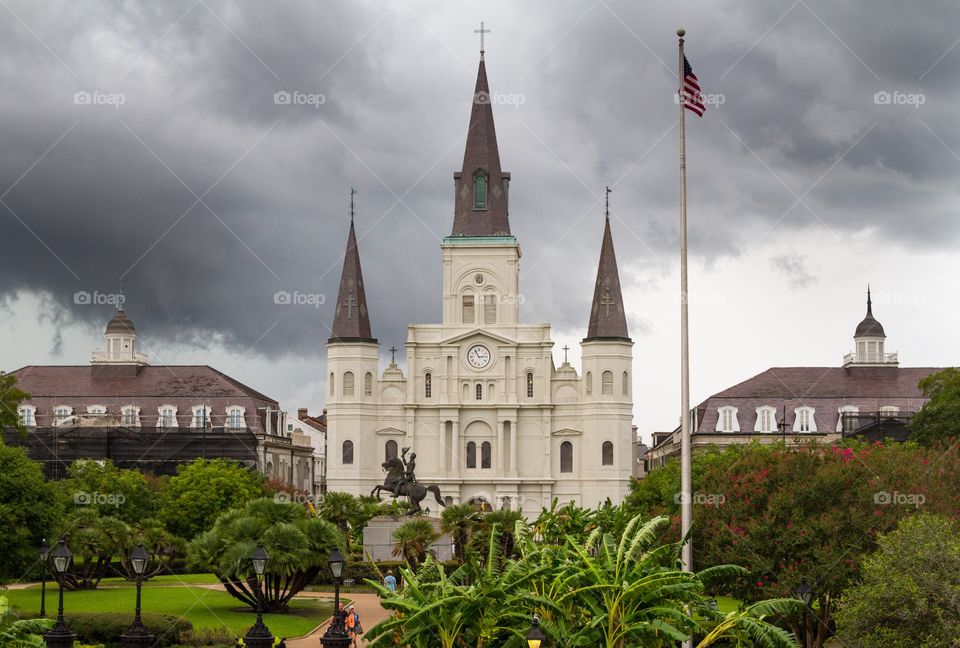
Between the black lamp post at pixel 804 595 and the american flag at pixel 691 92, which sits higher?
the american flag at pixel 691 92

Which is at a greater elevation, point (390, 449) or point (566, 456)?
point (390, 449)

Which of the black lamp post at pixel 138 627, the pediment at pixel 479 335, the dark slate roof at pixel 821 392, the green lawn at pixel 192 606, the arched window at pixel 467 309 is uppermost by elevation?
the arched window at pixel 467 309

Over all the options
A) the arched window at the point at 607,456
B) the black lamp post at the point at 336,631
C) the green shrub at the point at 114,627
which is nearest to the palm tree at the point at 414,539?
the green shrub at the point at 114,627

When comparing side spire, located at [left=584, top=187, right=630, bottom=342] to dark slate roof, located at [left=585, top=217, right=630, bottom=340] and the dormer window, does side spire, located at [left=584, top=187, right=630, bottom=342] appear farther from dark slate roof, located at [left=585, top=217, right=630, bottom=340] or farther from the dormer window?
the dormer window

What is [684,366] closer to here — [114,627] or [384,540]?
[114,627]

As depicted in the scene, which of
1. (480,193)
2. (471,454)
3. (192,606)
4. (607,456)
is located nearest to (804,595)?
(192,606)

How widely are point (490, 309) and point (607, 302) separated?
29.4 ft

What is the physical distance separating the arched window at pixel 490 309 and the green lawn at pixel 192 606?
55425mm

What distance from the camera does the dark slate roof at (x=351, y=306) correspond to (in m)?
106

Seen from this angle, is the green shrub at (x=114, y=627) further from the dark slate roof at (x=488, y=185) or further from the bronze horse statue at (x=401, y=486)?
the dark slate roof at (x=488, y=185)

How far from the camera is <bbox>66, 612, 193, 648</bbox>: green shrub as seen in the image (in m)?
38.2

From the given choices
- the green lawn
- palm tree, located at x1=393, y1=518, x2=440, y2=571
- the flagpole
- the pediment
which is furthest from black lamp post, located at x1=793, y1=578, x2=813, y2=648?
the pediment

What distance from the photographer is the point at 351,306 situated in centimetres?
10681

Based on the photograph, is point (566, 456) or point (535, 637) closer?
point (535, 637)
